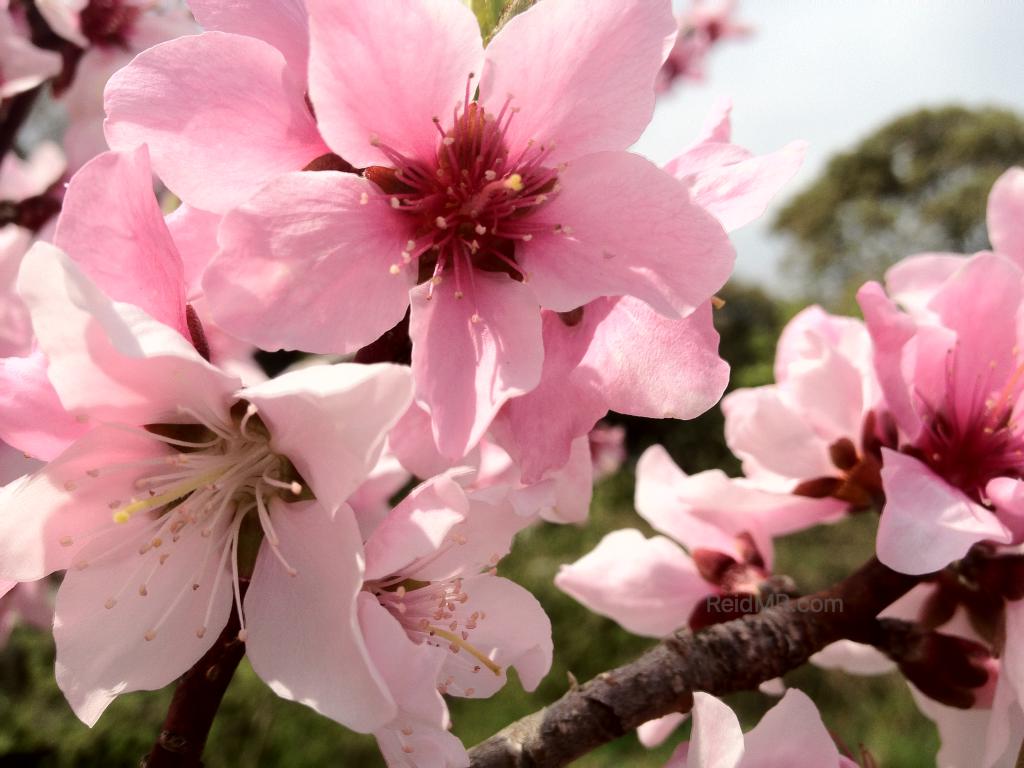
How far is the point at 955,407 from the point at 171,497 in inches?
18.0

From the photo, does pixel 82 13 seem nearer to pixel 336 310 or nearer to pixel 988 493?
pixel 336 310

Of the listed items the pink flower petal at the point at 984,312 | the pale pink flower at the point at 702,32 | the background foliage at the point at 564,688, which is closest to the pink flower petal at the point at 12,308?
the background foliage at the point at 564,688

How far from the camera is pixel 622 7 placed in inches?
13.8

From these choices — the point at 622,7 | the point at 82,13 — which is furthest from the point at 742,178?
the point at 82,13

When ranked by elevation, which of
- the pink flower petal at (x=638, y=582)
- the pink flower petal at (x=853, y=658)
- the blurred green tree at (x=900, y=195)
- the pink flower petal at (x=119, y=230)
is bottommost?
the blurred green tree at (x=900, y=195)

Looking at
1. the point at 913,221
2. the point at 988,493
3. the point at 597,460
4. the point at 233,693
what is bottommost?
the point at 913,221

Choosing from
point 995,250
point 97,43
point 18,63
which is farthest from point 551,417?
point 97,43

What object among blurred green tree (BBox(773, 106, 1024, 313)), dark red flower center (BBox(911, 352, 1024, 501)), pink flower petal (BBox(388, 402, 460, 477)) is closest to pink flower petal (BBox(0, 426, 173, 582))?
pink flower petal (BBox(388, 402, 460, 477))

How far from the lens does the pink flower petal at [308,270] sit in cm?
33

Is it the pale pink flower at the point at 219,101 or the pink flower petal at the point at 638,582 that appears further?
the pink flower petal at the point at 638,582

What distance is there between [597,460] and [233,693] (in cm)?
108

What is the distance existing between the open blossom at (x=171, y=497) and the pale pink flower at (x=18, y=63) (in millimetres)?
659

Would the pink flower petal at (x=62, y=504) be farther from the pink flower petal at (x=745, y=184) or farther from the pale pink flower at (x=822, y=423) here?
the pale pink flower at (x=822, y=423)

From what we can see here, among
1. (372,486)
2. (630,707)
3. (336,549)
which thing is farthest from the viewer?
(372,486)
